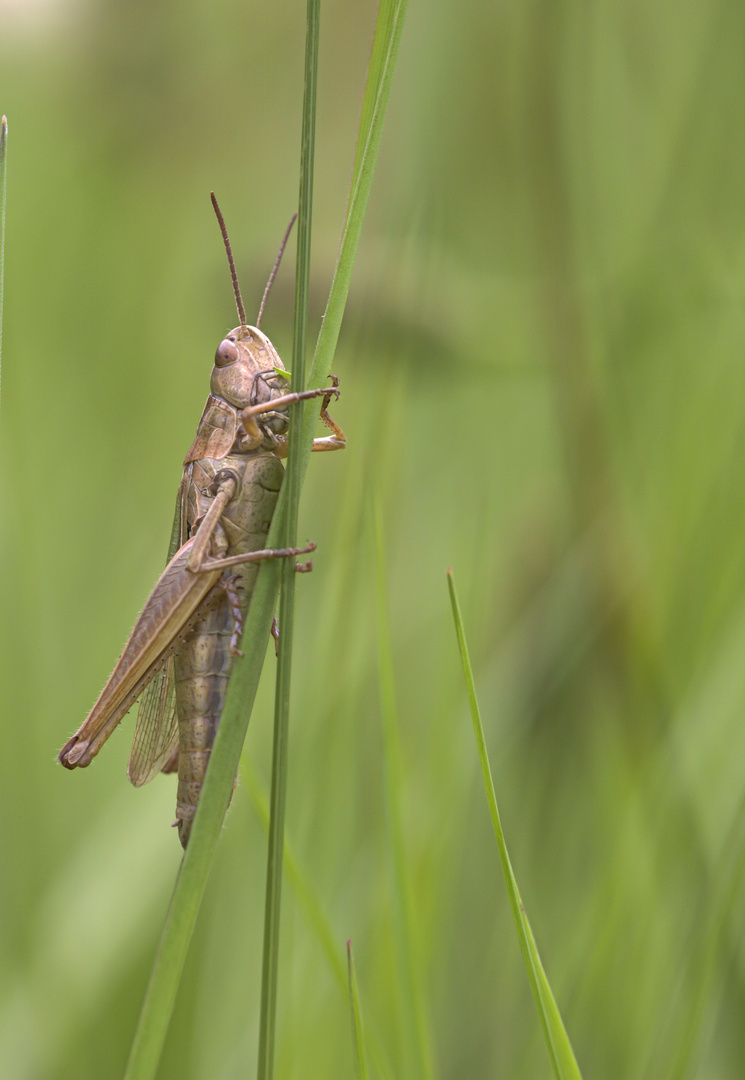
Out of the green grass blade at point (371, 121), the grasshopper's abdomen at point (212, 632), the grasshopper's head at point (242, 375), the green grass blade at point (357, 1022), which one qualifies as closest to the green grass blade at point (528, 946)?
the green grass blade at point (357, 1022)

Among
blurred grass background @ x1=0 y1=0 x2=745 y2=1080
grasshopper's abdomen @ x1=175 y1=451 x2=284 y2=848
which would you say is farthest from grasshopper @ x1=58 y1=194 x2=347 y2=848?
blurred grass background @ x1=0 y1=0 x2=745 y2=1080

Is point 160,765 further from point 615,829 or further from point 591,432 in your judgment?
point 591,432

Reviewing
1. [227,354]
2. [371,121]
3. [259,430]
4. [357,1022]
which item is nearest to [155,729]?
[259,430]

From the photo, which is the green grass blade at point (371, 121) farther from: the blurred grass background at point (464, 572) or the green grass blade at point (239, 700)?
the blurred grass background at point (464, 572)

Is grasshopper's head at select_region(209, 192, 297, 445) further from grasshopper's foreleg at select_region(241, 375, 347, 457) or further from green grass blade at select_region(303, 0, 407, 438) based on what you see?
green grass blade at select_region(303, 0, 407, 438)

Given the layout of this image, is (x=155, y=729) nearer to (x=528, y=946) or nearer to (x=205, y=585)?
(x=205, y=585)

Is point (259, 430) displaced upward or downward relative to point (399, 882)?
upward

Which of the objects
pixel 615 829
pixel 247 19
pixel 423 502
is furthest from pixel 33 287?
pixel 615 829
